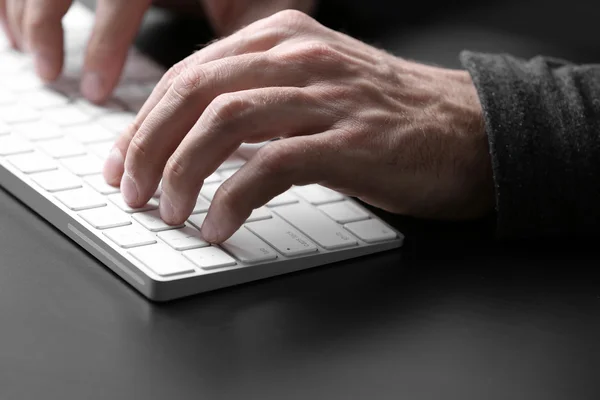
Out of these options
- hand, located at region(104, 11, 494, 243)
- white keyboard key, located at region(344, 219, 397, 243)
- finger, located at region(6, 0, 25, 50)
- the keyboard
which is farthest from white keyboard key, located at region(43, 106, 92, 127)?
white keyboard key, located at region(344, 219, 397, 243)

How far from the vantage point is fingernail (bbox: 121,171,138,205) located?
2.36ft

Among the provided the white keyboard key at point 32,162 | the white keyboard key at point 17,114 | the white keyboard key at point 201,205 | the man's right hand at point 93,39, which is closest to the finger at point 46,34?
the man's right hand at point 93,39

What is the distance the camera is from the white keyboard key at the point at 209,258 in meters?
0.65

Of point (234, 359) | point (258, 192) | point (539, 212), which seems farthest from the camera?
point (539, 212)

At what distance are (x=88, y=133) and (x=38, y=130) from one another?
49 millimetres

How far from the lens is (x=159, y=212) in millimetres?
718

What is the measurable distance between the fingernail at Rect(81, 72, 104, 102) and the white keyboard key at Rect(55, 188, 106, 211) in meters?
0.25

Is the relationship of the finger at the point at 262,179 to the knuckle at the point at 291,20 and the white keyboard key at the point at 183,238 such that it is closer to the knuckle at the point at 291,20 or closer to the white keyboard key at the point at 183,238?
the white keyboard key at the point at 183,238

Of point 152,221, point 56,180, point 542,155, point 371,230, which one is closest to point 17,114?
point 56,180

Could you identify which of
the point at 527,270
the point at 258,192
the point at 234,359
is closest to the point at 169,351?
the point at 234,359

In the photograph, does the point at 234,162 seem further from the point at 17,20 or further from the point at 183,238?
the point at 17,20

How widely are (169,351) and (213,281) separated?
0.09m

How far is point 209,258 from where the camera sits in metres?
0.66

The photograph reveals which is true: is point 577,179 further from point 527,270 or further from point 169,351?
point 169,351
